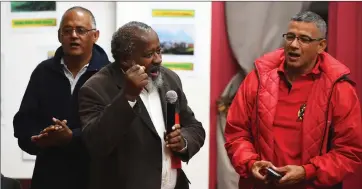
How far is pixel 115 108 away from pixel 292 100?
31.0 inches

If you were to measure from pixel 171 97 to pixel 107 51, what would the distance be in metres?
1.66

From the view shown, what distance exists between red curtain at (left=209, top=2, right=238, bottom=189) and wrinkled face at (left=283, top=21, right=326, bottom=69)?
133cm

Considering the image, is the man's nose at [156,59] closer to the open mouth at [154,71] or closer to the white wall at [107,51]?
the open mouth at [154,71]

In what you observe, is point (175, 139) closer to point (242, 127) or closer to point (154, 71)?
point (154, 71)

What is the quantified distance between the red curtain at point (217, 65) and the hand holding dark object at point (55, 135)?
1516mm

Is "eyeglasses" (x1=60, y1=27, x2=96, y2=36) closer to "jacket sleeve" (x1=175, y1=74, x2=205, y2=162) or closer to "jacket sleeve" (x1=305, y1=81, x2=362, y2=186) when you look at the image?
"jacket sleeve" (x1=175, y1=74, x2=205, y2=162)

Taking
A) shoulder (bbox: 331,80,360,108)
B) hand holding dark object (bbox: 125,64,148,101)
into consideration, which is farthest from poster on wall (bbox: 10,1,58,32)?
shoulder (bbox: 331,80,360,108)

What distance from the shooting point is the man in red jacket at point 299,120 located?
2059 millimetres

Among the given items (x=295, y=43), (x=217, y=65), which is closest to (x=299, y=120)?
(x=295, y=43)

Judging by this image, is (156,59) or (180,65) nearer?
(156,59)

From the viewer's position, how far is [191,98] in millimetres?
3461

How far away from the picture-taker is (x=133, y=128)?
194cm

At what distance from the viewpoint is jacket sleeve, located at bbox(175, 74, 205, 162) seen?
6.69ft

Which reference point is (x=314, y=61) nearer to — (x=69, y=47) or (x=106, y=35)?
(x=69, y=47)
